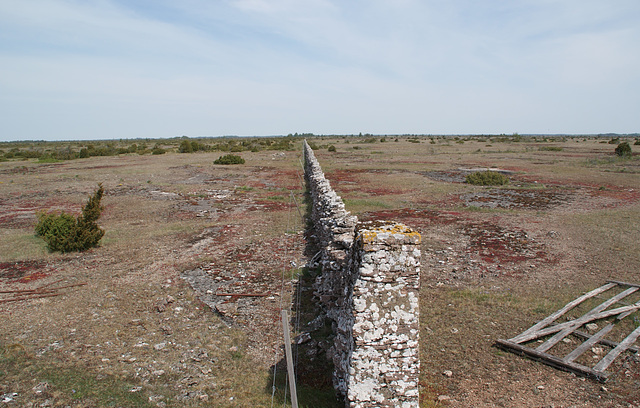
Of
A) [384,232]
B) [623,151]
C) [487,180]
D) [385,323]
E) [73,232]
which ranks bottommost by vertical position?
[73,232]

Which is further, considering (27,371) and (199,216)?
(199,216)

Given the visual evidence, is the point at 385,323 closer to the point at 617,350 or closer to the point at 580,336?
the point at 617,350

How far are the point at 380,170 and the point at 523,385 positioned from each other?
2493 centimetres

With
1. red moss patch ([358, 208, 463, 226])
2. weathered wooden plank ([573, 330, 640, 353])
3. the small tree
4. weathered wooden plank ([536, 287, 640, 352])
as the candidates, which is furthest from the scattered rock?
the small tree

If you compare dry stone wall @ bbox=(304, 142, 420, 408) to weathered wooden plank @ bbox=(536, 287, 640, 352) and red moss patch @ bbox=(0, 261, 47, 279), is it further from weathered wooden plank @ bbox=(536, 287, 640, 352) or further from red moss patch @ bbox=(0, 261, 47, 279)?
red moss patch @ bbox=(0, 261, 47, 279)

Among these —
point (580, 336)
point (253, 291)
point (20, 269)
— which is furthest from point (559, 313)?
point (20, 269)

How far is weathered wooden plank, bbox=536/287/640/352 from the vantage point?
18.2ft

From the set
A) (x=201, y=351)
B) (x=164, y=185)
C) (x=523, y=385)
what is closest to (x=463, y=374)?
(x=523, y=385)

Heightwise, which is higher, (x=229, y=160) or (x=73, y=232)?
(x=229, y=160)

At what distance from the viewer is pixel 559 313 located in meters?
6.41

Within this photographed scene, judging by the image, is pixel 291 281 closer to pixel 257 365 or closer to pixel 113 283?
pixel 257 365

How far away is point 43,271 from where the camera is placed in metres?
8.84

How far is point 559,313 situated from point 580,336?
1.86 ft

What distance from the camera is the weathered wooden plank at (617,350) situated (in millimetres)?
4988
